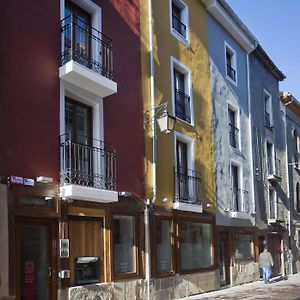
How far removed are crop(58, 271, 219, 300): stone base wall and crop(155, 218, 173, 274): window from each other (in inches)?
12.9

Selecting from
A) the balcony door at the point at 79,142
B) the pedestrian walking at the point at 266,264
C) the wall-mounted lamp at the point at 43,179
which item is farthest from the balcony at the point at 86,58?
the pedestrian walking at the point at 266,264

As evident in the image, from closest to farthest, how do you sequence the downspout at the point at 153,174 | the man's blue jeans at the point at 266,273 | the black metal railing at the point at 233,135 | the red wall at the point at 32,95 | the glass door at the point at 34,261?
the glass door at the point at 34,261 < the red wall at the point at 32,95 < the downspout at the point at 153,174 < the black metal railing at the point at 233,135 < the man's blue jeans at the point at 266,273

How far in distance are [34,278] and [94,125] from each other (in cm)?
387

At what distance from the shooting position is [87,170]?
1162 cm

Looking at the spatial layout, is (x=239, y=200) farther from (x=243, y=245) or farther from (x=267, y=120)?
(x=267, y=120)

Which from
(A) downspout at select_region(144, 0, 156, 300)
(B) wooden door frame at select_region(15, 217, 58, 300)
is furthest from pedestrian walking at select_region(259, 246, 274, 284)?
(B) wooden door frame at select_region(15, 217, 58, 300)

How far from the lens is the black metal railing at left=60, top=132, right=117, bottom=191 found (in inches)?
430

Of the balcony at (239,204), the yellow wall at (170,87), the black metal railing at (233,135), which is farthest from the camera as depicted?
the black metal railing at (233,135)

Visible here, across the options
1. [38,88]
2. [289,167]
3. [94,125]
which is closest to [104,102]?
[94,125]

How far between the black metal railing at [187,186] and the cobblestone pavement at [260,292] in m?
2.87

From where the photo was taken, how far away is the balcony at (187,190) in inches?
594

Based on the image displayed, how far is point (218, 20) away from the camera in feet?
64.3

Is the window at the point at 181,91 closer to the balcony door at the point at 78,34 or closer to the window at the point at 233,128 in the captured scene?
the window at the point at 233,128

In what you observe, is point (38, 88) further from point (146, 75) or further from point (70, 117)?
point (146, 75)
